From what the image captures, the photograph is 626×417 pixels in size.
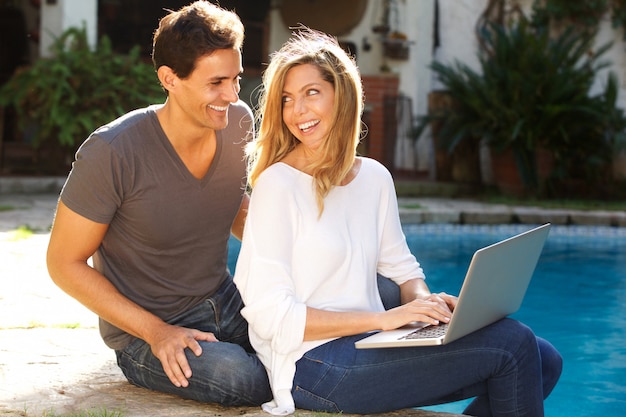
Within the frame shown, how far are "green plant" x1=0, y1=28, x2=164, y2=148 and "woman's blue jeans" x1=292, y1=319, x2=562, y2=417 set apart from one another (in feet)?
22.8

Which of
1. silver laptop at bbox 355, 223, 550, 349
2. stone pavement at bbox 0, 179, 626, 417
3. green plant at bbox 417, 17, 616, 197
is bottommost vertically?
stone pavement at bbox 0, 179, 626, 417

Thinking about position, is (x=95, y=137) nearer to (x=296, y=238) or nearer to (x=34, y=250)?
(x=296, y=238)

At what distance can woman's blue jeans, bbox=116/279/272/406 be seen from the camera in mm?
2602

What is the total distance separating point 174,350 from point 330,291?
1.54 ft

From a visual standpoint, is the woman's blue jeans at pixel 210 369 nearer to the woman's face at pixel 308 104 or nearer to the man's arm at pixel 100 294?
the man's arm at pixel 100 294

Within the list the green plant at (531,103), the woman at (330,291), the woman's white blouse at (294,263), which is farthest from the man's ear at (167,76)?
the green plant at (531,103)

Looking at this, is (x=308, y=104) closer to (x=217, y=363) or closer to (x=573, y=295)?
(x=217, y=363)

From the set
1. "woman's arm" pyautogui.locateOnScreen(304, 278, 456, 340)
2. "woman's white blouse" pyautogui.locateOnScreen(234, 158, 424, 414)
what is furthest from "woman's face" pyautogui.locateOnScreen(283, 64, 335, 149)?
"woman's arm" pyautogui.locateOnScreen(304, 278, 456, 340)

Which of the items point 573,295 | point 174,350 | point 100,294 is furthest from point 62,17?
point 174,350

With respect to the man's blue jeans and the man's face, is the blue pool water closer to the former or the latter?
the man's blue jeans

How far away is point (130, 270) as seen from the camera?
2816mm

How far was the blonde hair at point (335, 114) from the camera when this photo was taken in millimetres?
2670

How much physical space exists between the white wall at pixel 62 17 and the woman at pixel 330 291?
7.56m

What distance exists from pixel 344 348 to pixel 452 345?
0.30 metres
